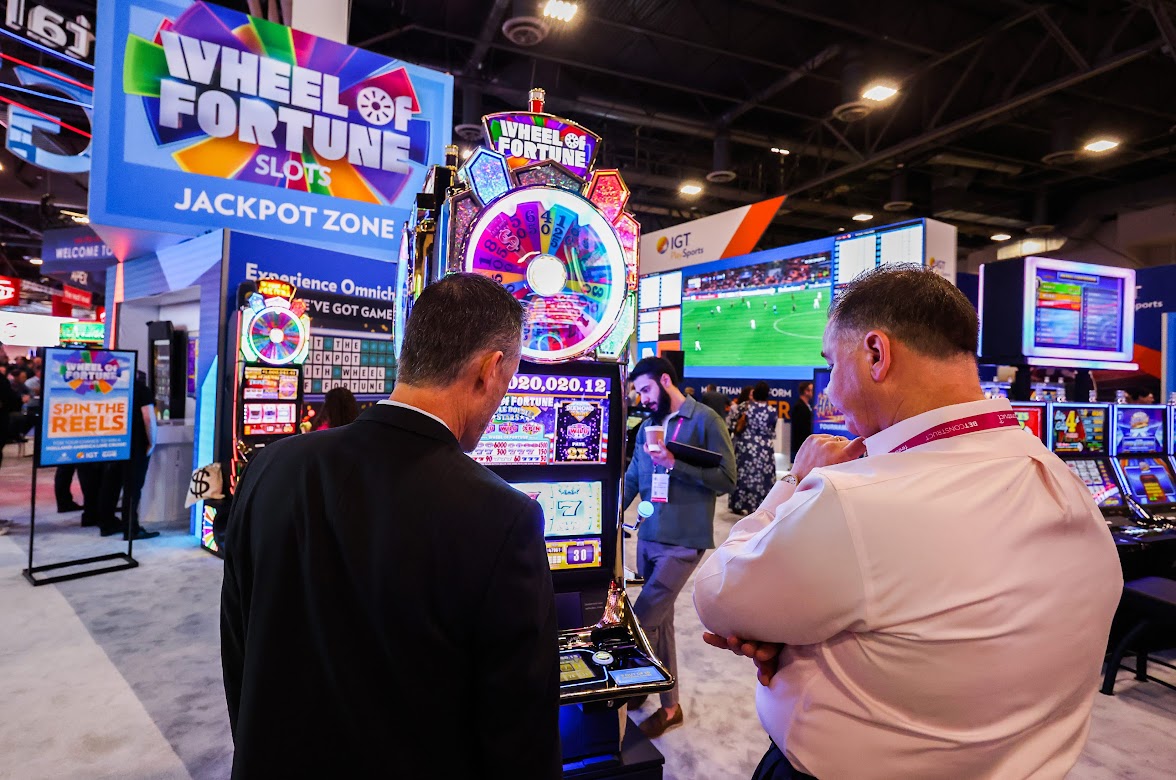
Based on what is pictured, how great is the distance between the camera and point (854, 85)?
7277mm

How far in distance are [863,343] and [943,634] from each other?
45 cm

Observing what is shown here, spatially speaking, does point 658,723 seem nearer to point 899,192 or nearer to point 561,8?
point 561,8

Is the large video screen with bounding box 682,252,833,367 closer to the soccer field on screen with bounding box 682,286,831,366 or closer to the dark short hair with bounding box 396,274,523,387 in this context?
the soccer field on screen with bounding box 682,286,831,366

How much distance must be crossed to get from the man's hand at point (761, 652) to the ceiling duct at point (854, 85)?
7455mm

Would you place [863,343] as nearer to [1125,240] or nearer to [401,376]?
[401,376]

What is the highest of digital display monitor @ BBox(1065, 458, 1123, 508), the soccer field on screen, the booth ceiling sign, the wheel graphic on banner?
the booth ceiling sign

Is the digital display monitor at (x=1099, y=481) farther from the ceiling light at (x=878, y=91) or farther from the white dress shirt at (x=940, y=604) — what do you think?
the ceiling light at (x=878, y=91)

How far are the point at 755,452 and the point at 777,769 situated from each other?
6324mm

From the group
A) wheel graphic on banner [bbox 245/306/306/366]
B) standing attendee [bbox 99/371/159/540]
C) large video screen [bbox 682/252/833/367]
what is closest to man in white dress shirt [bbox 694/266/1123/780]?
wheel graphic on banner [bbox 245/306/306/366]

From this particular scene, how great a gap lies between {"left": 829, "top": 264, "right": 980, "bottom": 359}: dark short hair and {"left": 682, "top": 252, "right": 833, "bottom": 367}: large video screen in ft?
21.0

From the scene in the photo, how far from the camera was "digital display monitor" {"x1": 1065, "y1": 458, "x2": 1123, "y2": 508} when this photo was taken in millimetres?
4059

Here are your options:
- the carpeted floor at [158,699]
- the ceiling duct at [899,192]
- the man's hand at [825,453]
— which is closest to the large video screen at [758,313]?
the ceiling duct at [899,192]

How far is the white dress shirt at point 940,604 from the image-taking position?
93 centimetres

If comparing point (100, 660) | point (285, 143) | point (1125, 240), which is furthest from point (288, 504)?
point (1125, 240)
